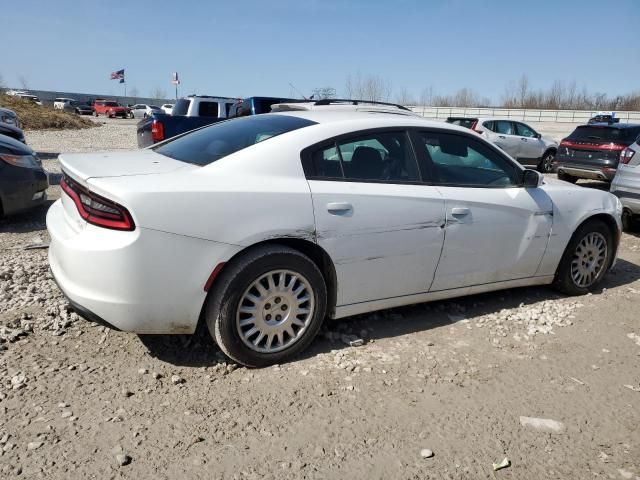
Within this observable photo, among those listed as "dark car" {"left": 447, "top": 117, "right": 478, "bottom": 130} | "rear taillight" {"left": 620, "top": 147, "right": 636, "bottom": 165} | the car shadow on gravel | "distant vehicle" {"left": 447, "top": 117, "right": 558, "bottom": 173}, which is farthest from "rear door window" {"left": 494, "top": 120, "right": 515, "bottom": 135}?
the car shadow on gravel

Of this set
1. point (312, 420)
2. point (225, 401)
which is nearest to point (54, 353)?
point (225, 401)

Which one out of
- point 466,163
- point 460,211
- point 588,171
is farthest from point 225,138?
point 588,171

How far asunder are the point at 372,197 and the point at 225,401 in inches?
61.1

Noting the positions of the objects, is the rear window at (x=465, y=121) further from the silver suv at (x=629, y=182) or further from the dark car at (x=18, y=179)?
the dark car at (x=18, y=179)

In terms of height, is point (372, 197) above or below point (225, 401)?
above

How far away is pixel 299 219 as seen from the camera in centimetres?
318

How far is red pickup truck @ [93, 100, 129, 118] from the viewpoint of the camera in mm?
52906

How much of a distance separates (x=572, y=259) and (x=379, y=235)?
2.24 meters

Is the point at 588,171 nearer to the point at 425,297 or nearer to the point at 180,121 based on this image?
the point at 180,121

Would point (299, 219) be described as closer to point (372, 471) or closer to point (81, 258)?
point (81, 258)

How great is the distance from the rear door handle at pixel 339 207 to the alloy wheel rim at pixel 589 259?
2499 mm

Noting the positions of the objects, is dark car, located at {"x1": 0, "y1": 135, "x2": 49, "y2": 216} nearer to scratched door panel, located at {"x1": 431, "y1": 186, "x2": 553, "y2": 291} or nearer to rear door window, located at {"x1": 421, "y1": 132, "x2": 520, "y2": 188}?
rear door window, located at {"x1": 421, "y1": 132, "x2": 520, "y2": 188}

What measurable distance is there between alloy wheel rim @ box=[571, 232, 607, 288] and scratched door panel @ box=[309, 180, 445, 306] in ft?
5.78

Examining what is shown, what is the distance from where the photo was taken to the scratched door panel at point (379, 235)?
130 inches
